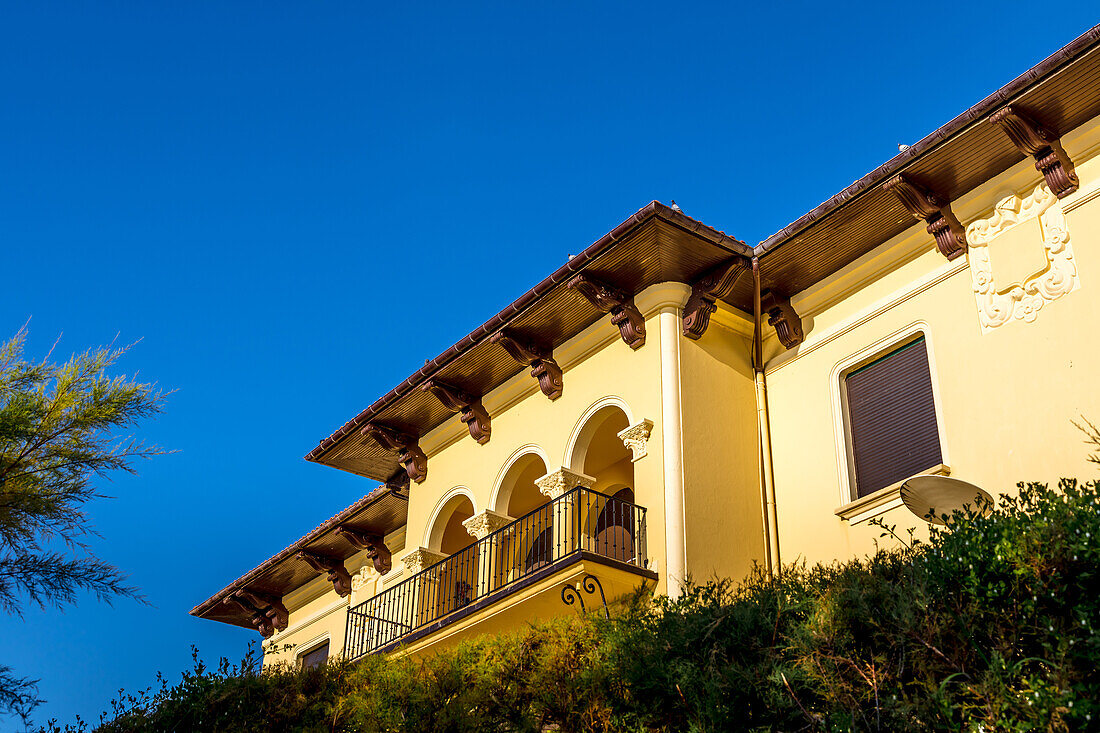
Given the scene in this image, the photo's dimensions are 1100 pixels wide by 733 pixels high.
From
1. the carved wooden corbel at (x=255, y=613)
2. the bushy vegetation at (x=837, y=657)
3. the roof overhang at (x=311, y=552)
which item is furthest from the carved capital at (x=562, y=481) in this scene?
the carved wooden corbel at (x=255, y=613)

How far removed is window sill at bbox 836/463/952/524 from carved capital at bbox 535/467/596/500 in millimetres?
3167

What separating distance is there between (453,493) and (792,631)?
8301 millimetres

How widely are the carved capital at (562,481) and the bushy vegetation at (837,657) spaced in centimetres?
275

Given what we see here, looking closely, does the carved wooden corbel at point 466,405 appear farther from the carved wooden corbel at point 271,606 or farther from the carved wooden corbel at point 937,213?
the carved wooden corbel at point 271,606

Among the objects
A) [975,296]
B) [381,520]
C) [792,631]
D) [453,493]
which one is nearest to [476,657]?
[792,631]

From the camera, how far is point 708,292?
40.3ft

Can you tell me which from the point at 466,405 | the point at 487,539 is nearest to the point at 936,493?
the point at 487,539

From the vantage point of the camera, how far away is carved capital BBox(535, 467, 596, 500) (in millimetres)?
12844

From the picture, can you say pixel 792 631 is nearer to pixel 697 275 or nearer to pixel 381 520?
pixel 697 275

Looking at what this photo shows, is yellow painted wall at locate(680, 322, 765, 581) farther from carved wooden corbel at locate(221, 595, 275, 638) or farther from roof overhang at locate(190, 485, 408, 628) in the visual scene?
carved wooden corbel at locate(221, 595, 275, 638)

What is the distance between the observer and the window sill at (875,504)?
33.9 feet

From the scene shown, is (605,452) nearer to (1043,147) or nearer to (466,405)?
(466,405)

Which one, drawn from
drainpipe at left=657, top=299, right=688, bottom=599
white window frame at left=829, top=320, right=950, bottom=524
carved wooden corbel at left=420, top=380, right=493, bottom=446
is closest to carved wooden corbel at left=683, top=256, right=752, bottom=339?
drainpipe at left=657, top=299, right=688, bottom=599

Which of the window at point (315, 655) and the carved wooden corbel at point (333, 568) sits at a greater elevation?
the carved wooden corbel at point (333, 568)
